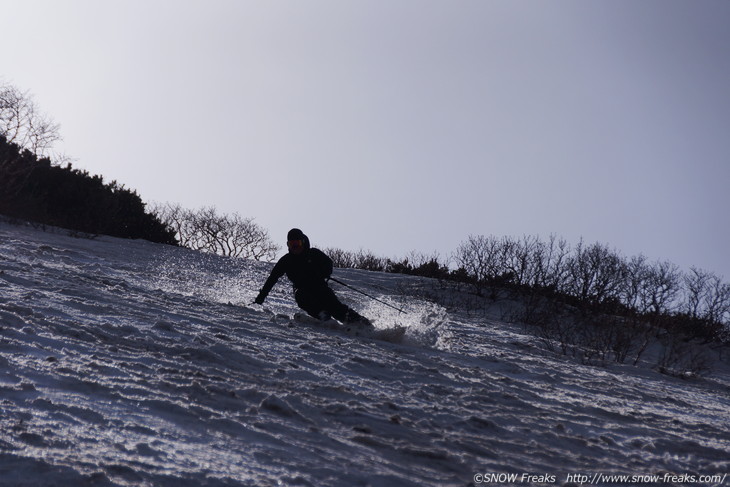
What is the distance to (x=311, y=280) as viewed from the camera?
848 cm

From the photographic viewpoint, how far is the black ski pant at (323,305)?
27.5 feet

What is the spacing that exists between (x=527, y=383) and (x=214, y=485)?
13.4 ft

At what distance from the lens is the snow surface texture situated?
9.25 ft

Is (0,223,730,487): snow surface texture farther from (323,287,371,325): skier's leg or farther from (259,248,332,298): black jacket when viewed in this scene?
(259,248,332,298): black jacket

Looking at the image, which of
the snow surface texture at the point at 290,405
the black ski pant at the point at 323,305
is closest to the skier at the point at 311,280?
the black ski pant at the point at 323,305

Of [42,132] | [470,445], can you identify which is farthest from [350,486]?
[42,132]

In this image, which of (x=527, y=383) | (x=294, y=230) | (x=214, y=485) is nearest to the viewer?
(x=214, y=485)

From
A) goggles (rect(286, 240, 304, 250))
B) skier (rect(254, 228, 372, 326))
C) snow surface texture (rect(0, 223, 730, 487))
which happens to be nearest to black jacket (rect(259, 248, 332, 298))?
skier (rect(254, 228, 372, 326))

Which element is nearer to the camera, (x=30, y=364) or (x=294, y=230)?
(x=30, y=364)

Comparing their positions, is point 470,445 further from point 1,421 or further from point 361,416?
point 1,421

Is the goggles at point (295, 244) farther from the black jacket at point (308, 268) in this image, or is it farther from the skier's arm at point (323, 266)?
the skier's arm at point (323, 266)

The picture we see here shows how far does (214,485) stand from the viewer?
2533 mm

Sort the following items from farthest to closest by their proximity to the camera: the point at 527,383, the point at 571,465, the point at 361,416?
1. the point at 527,383
2. the point at 361,416
3. the point at 571,465

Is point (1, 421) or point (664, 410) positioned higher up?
point (664, 410)
